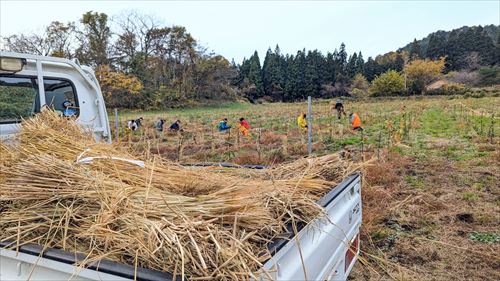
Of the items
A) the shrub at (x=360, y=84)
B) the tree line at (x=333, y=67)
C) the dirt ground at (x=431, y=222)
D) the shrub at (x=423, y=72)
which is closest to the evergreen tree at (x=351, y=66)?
the tree line at (x=333, y=67)

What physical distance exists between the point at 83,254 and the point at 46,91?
250 cm

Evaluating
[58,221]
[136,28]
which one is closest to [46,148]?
[58,221]

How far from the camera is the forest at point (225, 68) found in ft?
115

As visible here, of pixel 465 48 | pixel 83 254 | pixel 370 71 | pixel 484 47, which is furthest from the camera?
pixel 465 48

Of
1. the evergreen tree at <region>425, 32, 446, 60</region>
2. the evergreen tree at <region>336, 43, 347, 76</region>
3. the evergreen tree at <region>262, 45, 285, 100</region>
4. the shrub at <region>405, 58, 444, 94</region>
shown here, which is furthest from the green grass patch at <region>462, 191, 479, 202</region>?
the evergreen tree at <region>425, 32, 446, 60</region>

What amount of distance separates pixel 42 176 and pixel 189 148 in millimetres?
8574

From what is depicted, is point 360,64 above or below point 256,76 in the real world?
above

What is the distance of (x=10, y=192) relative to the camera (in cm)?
168

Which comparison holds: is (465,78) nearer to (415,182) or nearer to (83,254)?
(415,182)

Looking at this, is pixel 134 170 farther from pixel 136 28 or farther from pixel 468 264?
pixel 136 28

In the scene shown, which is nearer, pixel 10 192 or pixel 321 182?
pixel 10 192

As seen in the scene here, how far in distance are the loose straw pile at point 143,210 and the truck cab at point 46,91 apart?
3.31 feet

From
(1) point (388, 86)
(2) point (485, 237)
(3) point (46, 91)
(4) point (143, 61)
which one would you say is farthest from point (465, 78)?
(3) point (46, 91)

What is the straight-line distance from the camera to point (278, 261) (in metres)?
1.34
